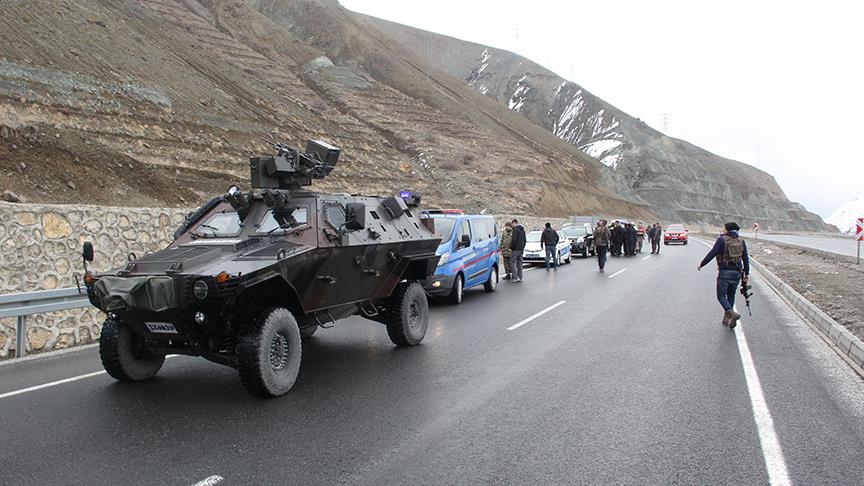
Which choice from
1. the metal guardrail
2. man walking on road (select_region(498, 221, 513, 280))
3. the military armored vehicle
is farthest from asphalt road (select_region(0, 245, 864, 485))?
man walking on road (select_region(498, 221, 513, 280))

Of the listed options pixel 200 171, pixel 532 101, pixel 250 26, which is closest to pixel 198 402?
pixel 200 171

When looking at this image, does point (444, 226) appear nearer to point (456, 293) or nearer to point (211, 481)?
point (456, 293)

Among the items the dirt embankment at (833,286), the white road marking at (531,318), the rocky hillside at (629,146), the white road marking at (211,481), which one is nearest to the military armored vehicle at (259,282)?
the white road marking at (211,481)

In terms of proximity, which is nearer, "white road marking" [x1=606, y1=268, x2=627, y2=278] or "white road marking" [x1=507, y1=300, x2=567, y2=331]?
"white road marking" [x1=507, y1=300, x2=567, y2=331]

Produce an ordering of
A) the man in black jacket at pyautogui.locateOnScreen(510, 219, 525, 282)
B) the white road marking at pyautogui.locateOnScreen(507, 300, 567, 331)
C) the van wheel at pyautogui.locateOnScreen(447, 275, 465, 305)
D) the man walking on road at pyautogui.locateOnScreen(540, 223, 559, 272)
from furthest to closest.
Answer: the man walking on road at pyautogui.locateOnScreen(540, 223, 559, 272) < the man in black jacket at pyautogui.locateOnScreen(510, 219, 525, 282) < the van wheel at pyautogui.locateOnScreen(447, 275, 465, 305) < the white road marking at pyautogui.locateOnScreen(507, 300, 567, 331)

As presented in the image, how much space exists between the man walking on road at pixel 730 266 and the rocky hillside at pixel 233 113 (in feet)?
68.7

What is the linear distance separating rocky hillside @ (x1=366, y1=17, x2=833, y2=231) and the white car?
69640 millimetres

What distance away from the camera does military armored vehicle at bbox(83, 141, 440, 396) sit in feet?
19.7

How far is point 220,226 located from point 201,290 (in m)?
1.82

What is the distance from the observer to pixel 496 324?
10.8 m

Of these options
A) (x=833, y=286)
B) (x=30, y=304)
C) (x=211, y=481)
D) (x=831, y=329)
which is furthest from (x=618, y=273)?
(x=211, y=481)

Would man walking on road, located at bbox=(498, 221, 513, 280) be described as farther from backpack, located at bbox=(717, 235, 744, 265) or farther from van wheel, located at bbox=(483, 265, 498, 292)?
backpack, located at bbox=(717, 235, 744, 265)

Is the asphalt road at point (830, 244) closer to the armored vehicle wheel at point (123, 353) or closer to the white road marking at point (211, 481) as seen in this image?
the armored vehicle wheel at point (123, 353)

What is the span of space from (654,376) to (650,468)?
9.14ft
